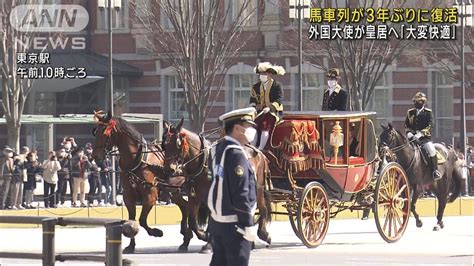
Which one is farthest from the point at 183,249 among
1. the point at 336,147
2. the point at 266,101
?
the point at 336,147

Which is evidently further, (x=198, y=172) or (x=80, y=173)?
(x=80, y=173)

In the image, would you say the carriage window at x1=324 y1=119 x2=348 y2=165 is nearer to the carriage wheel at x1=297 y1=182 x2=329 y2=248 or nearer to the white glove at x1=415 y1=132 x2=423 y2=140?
the carriage wheel at x1=297 y1=182 x2=329 y2=248

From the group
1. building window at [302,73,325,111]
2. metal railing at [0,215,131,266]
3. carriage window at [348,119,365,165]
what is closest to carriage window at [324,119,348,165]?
carriage window at [348,119,365,165]

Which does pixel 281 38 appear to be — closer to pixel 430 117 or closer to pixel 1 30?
pixel 1 30

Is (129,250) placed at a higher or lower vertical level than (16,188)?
lower

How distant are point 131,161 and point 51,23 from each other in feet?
80.4

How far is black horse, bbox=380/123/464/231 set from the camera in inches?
947

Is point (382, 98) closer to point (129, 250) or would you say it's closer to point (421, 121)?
point (421, 121)

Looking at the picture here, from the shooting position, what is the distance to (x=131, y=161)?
69.1 feet

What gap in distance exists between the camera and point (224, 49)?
131ft

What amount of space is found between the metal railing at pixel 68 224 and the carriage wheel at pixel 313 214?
6541 mm

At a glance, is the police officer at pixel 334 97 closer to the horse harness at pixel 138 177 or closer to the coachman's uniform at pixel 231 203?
the horse harness at pixel 138 177

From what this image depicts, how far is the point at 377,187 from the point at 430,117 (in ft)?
11.8

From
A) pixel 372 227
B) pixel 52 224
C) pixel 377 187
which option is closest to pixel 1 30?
pixel 372 227
